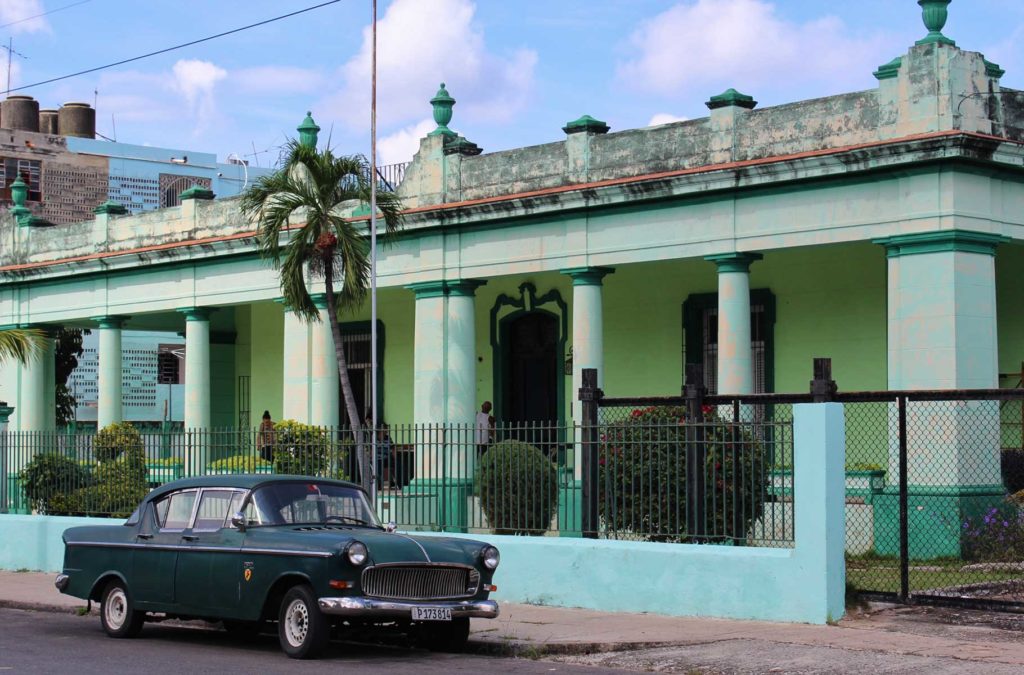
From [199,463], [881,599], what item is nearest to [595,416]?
[881,599]

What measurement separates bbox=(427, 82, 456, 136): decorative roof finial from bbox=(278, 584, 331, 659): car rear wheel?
14.9 meters

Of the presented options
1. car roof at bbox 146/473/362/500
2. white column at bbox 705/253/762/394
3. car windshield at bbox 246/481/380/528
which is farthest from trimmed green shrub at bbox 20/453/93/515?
white column at bbox 705/253/762/394

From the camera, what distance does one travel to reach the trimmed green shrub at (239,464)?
1803cm

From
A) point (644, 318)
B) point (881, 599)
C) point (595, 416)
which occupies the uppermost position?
point (644, 318)

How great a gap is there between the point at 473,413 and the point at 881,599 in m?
12.8

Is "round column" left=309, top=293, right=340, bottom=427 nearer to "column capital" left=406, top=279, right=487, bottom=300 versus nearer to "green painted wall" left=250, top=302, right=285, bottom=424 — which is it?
"column capital" left=406, top=279, right=487, bottom=300

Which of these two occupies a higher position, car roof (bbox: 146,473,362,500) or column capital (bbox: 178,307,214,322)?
column capital (bbox: 178,307,214,322)

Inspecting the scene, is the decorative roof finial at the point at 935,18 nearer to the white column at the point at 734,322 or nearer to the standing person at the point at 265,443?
the white column at the point at 734,322

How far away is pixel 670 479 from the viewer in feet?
47.1

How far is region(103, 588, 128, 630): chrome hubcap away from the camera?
512 inches

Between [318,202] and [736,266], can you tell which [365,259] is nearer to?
[318,202]

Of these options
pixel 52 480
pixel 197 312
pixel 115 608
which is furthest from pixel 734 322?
pixel 197 312

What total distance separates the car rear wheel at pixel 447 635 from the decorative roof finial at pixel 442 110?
47.0ft

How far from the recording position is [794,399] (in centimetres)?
1350
